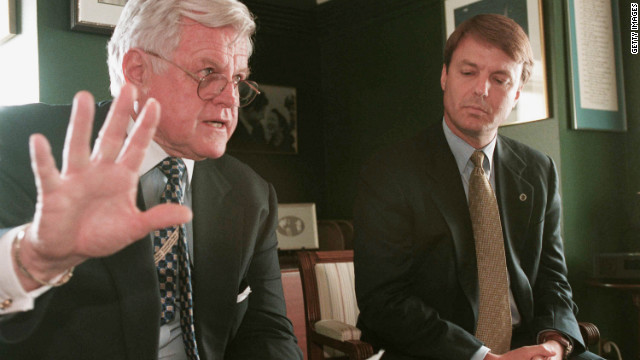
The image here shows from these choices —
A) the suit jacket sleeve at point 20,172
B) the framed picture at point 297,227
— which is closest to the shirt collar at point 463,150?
the suit jacket sleeve at point 20,172

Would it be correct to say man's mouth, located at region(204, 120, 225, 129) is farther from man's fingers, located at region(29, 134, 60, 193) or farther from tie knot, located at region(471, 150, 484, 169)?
tie knot, located at region(471, 150, 484, 169)

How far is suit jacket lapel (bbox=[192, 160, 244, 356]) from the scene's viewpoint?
139 cm

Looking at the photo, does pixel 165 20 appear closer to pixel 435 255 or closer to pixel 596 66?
pixel 435 255

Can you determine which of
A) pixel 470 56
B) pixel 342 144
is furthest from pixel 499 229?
pixel 342 144

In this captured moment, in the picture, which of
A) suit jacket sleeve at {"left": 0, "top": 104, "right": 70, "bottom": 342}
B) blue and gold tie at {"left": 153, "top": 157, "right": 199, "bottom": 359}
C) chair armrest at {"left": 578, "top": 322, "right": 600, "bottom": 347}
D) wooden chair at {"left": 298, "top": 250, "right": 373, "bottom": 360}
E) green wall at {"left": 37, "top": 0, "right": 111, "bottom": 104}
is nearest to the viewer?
suit jacket sleeve at {"left": 0, "top": 104, "right": 70, "bottom": 342}

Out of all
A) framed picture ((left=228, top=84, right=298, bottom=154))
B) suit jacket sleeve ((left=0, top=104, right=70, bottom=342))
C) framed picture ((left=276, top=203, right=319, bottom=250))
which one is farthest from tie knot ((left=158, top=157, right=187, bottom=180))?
framed picture ((left=228, top=84, right=298, bottom=154))

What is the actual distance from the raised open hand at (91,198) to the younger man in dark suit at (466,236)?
1145 millimetres

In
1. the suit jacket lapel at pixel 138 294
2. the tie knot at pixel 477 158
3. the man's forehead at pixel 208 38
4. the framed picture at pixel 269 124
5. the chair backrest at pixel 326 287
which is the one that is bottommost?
the chair backrest at pixel 326 287

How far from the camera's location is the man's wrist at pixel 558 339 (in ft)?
6.10

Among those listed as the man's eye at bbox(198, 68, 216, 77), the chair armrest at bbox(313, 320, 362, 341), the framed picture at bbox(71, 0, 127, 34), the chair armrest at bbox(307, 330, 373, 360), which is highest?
the framed picture at bbox(71, 0, 127, 34)

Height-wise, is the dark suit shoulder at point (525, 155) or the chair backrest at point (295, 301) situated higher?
the dark suit shoulder at point (525, 155)

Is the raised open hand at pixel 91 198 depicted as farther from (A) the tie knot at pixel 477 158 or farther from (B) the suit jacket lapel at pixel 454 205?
(A) the tie knot at pixel 477 158

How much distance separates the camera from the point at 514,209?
2.00 meters

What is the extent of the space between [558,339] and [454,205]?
22.0 inches
